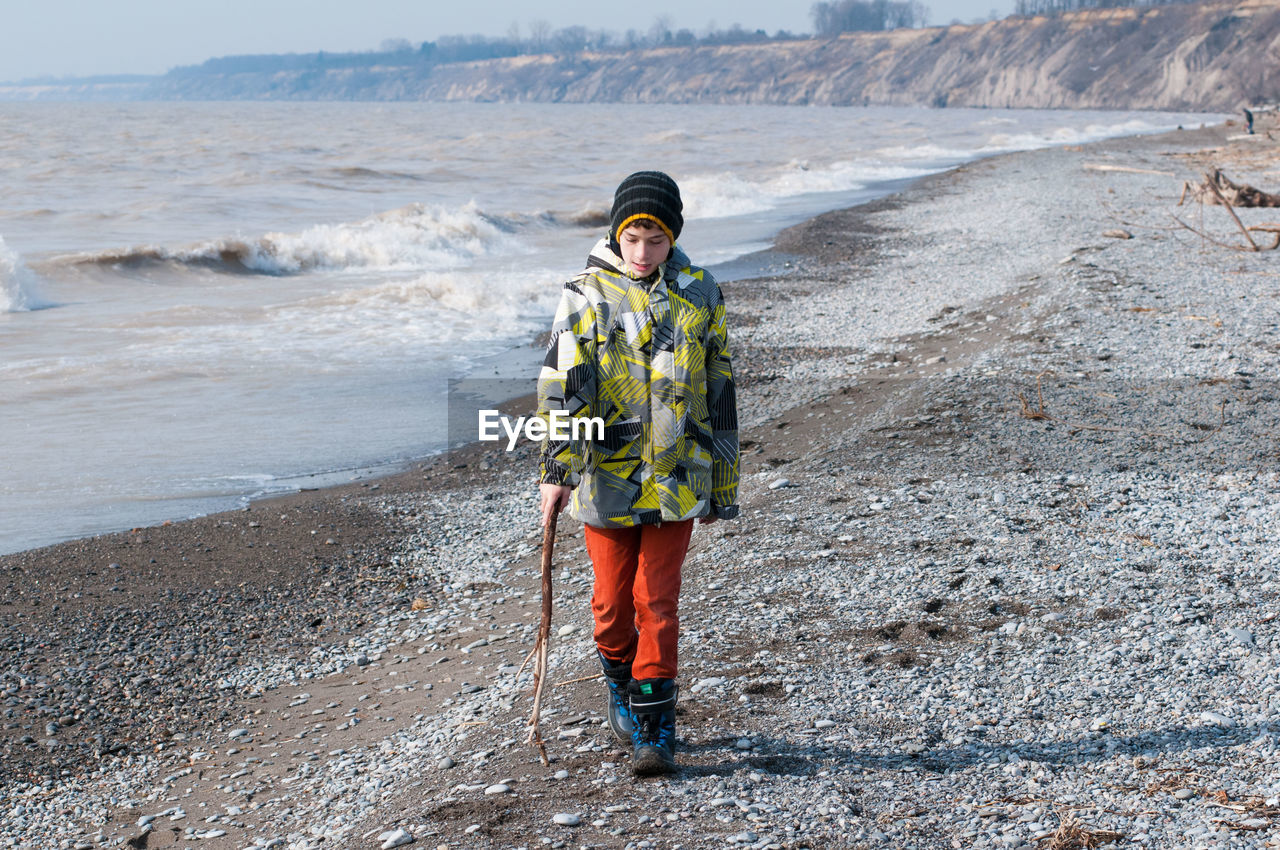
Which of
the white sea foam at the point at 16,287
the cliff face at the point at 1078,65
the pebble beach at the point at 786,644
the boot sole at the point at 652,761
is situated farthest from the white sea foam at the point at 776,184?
the cliff face at the point at 1078,65

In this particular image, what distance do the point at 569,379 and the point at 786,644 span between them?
5.58 ft

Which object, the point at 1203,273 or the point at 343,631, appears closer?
the point at 343,631

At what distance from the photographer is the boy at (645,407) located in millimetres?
3016

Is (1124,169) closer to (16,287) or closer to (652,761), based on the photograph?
(16,287)

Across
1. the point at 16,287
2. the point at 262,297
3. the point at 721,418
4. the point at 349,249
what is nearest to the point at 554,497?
the point at 721,418

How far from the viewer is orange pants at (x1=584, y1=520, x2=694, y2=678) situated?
3.09m

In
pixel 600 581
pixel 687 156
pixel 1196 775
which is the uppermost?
pixel 687 156

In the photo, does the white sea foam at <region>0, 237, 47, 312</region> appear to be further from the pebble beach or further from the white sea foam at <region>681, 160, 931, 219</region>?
the white sea foam at <region>681, 160, 931, 219</region>

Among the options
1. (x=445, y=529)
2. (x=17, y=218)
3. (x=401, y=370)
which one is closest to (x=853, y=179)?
(x=17, y=218)

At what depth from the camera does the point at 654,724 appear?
3205mm

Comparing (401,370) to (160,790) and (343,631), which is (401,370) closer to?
(343,631)

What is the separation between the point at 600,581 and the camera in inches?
126

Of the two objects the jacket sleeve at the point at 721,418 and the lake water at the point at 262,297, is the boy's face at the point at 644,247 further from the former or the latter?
the lake water at the point at 262,297

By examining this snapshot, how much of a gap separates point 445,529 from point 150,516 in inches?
80.0
